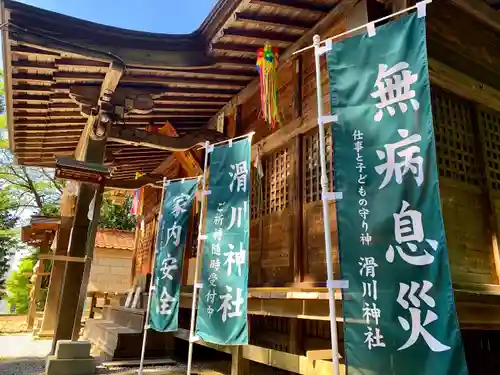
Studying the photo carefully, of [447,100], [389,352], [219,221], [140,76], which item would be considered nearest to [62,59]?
[140,76]

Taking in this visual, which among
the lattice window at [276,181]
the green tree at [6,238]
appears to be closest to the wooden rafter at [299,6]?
the lattice window at [276,181]

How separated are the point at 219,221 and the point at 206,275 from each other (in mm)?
739

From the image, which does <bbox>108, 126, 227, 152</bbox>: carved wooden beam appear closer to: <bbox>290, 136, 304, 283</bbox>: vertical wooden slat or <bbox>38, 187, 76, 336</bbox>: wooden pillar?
<bbox>290, 136, 304, 283</bbox>: vertical wooden slat

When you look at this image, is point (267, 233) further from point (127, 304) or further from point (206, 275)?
point (127, 304)

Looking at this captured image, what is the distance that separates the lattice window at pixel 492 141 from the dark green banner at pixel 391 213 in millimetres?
3395

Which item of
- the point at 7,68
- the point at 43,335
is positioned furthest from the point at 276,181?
the point at 43,335

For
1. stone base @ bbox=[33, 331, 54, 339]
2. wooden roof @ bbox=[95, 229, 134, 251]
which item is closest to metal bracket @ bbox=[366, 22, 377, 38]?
stone base @ bbox=[33, 331, 54, 339]

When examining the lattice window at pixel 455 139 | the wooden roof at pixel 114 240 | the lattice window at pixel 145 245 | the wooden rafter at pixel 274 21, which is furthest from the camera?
the wooden roof at pixel 114 240

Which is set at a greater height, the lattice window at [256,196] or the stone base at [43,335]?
the lattice window at [256,196]

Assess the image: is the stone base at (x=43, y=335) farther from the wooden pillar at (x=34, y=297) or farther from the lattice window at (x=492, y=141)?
the lattice window at (x=492, y=141)

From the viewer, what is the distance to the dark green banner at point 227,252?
4.68m

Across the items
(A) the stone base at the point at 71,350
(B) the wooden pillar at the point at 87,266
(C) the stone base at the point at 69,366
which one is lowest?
(C) the stone base at the point at 69,366

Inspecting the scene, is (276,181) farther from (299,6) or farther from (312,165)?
(299,6)

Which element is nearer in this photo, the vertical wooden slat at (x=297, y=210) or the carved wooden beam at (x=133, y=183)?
the vertical wooden slat at (x=297, y=210)
